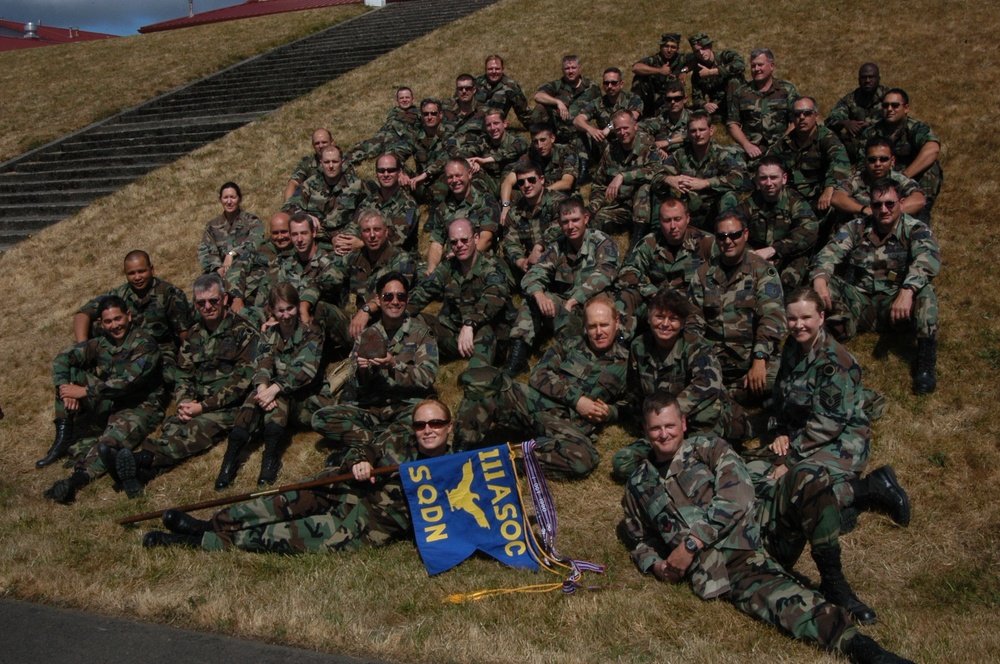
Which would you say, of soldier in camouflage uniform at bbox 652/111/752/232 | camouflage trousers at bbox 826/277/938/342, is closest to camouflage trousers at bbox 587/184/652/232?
soldier in camouflage uniform at bbox 652/111/752/232

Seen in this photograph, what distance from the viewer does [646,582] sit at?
501 centimetres

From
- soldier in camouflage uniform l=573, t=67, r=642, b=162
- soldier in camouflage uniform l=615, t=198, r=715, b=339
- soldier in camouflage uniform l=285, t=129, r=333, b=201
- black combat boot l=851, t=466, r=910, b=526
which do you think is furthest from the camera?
soldier in camouflage uniform l=285, t=129, r=333, b=201

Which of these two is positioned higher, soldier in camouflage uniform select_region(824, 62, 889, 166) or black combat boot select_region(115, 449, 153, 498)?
soldier in camouflage uniform select_region(824, 62, 889, 166)

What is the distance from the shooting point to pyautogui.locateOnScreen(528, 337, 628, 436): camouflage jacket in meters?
6.48

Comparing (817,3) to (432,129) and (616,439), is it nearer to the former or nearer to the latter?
(432,129)

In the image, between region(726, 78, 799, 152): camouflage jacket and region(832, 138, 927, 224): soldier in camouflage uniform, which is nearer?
region(832, 138, 927, 224): soldier in camouflage uniform

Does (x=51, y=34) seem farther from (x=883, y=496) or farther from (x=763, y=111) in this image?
(x=883, y=496)

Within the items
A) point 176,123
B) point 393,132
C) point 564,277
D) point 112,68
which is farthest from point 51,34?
point 564,277

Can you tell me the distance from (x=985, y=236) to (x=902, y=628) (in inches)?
221

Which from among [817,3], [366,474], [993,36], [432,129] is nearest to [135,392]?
[366,474]

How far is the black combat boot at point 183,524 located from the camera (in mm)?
5992

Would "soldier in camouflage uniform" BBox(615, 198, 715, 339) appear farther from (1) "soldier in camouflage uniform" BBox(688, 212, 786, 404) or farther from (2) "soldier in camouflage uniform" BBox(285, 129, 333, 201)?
(2) "soldier in camouflage uniform" BBox(285, 129, 333, 201)

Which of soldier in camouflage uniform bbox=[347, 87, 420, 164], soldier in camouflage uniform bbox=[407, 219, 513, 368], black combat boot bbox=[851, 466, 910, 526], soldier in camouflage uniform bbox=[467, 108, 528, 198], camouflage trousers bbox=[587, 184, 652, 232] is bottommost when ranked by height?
black combat boot bbox=[851, 466, 910, 526]

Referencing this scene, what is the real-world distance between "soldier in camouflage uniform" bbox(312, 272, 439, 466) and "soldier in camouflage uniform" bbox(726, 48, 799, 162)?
17.8 feet
